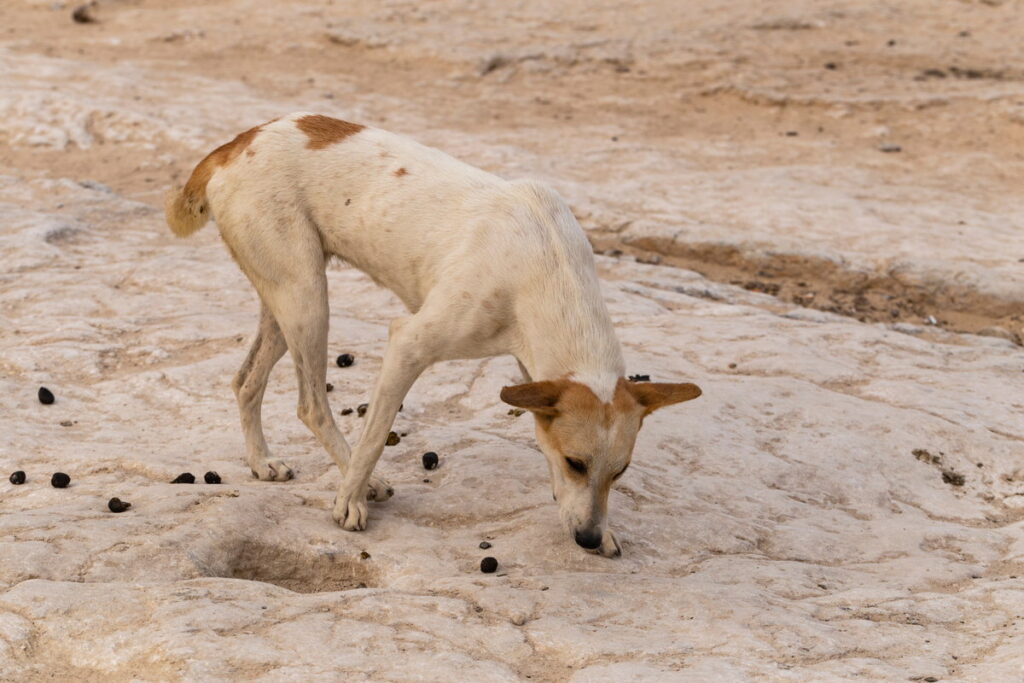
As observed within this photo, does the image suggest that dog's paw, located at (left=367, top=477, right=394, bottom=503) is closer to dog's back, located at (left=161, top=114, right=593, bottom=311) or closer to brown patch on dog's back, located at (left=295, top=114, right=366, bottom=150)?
dog's back, located at (left=161, top=114, right=593, bottom=311)

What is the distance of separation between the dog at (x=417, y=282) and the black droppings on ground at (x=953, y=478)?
7.23 feet

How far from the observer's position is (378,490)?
5352 mm

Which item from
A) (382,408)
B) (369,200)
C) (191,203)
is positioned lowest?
(382,408)

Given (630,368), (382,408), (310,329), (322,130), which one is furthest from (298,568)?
(630,368)

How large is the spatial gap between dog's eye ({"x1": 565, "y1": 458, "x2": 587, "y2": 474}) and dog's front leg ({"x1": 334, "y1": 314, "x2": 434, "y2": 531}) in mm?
821

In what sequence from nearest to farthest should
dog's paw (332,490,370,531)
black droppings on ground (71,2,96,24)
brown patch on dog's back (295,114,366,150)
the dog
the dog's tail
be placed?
the dog
dog's paw (332,490,370,531)
brown patch on dog's back (295,114,366,150)
the dog's tail
black droppings on ground (71,2,96,24)

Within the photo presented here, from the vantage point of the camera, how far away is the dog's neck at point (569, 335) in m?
4.62

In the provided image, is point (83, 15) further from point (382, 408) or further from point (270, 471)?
point (382, 408)

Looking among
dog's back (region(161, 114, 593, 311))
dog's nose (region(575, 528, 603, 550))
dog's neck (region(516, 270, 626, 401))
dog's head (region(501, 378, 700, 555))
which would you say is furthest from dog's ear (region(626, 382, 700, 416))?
dog's back (region(161, 114, 593, 311))

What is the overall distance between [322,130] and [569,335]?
5.74ft

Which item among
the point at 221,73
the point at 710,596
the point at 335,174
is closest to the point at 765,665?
the point at 710,596

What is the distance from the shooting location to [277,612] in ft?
13.6

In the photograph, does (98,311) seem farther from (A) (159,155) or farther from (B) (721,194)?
(B) (721,194)

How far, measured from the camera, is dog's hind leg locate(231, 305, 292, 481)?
5.71 meters
